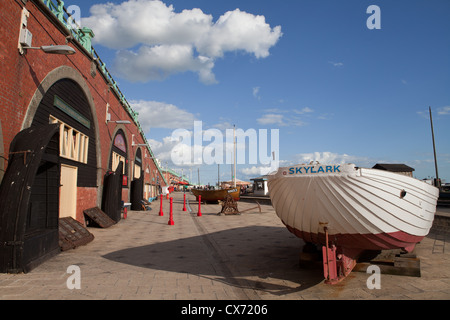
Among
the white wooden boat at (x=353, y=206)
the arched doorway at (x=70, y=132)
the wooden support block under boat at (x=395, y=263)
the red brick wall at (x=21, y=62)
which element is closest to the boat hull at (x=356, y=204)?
the white wooden boat at (x=353, y=206)

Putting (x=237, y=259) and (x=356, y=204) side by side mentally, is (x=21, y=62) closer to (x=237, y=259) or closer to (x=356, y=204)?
(x=237, y=259)

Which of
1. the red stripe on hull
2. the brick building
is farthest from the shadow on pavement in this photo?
the brick building

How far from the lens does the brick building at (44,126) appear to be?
236 inches

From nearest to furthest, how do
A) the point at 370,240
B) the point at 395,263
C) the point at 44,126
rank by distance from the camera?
the point at 370,240, the point at 395,263, the point at 44,126

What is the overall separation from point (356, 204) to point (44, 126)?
6857mm

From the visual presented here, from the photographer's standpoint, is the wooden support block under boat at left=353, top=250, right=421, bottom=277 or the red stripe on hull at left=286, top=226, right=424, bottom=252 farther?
the wooden support block under boat at left=353, top=250, right=421, bottom=277

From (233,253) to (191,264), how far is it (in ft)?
5.13

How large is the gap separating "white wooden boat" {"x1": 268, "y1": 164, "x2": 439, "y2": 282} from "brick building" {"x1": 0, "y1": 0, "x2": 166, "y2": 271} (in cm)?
536

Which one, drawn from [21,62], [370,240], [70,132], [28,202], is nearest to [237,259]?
[370,240]

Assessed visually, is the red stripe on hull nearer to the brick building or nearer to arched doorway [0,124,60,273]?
arched doorway [0,124,60,273]

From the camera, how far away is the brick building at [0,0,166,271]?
6.00 metres

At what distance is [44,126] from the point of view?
6715 mm

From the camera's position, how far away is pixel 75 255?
7453 millimetres
